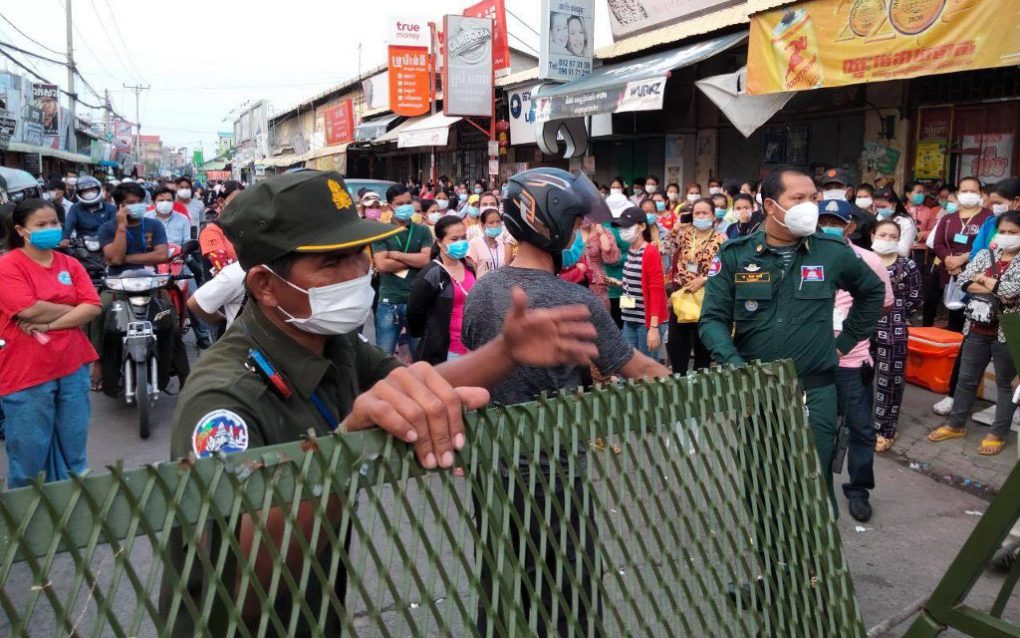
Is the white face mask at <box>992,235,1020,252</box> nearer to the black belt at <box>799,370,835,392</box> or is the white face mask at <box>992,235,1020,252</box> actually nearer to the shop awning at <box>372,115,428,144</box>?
the black belt at <box>799,370,835,392</box>

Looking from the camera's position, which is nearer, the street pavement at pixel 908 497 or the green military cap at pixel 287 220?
the green military cap at pixel 287 220

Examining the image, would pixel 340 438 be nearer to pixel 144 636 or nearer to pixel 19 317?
pixel 144 636

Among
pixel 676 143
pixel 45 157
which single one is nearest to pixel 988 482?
pixel 676 143

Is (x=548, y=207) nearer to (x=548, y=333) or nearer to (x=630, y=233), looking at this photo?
(x=548, y=333)

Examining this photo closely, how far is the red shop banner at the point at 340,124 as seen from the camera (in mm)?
36812

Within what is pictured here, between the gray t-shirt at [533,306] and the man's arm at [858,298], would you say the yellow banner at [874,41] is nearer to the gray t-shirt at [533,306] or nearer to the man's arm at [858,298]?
the man's arm at [858,298]

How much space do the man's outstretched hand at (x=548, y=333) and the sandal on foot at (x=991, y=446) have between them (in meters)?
5.51

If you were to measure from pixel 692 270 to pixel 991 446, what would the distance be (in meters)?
2.68

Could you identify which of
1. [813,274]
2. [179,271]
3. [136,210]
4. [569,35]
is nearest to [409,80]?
[569,35]

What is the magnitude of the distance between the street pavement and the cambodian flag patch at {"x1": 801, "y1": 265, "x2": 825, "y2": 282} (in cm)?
164

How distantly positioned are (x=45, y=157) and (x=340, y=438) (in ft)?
142

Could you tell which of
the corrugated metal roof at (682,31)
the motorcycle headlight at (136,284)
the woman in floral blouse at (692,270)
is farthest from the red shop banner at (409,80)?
the motorcycle headlight at (136,284)

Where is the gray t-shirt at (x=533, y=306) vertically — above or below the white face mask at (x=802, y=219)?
below

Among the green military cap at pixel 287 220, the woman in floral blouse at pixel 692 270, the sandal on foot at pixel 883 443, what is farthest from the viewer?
the woman in floral blouse at pixel 692 270
